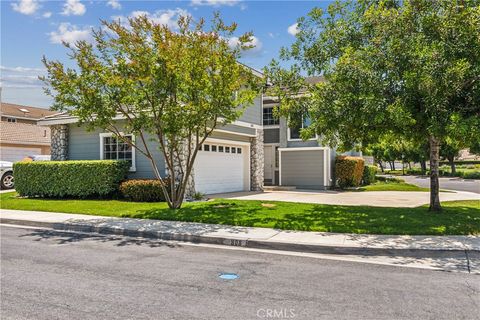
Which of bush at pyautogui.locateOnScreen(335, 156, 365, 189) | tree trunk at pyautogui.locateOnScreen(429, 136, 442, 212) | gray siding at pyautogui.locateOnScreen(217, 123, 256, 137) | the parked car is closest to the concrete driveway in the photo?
tree trunk at pyautogui.locateOnScreen(429, 136, 442, 212)

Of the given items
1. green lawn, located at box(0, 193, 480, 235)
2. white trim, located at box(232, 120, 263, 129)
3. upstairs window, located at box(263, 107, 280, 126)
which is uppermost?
upstairs window, located at box(263, 107, 280, 126)

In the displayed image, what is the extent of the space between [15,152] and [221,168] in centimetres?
1783

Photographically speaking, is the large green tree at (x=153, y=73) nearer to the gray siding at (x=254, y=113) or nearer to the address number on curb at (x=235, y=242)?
the address number on curb at (x=235, y=242)

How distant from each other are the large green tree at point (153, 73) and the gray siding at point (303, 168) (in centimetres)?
1233

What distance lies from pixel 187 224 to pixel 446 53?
7267mm

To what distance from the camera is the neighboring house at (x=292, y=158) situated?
882 inches

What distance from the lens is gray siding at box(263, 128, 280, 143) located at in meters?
23.6

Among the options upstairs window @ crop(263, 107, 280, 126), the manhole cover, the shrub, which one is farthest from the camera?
the shrub

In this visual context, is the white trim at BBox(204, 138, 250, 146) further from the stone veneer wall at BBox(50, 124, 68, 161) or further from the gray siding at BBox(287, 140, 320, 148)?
the stone veneer wall at BBox(50, 124, 68, 161)

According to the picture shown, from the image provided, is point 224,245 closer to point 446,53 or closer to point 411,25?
point 446,53

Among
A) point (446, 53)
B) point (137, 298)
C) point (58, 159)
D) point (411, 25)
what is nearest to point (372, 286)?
point (137, 298)

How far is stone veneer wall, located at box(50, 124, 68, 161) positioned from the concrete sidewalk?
287 inches

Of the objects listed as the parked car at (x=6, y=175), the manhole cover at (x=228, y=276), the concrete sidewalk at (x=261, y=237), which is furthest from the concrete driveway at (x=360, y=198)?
the parked car at (x=6, y=175)

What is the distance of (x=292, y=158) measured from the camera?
2328 centimetres
